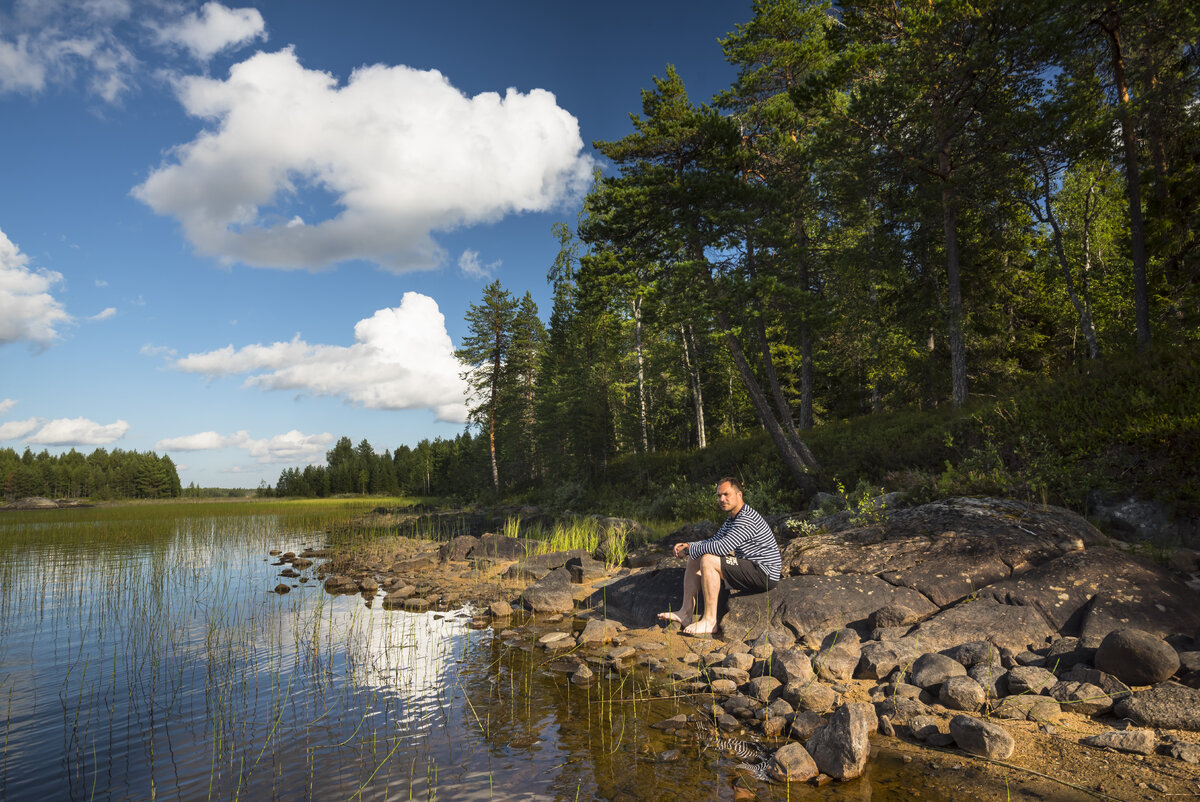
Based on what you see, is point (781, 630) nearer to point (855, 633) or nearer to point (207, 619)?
point (855, 633)

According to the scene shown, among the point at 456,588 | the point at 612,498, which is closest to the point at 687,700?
the point at 456,588

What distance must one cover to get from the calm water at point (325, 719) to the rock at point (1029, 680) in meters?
1.60

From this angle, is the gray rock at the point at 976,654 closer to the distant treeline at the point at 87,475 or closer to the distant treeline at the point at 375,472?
the distant treeline at the point at 375,472

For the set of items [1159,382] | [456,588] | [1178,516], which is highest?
[1159,382]

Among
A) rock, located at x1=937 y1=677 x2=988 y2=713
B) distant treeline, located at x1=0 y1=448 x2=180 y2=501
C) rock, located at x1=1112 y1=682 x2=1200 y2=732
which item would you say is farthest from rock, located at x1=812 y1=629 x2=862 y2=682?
distant treeline, located at x1=0 y1=448 x2=180 y2=501

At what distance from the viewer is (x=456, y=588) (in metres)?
13.0

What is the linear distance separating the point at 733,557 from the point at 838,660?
1933mm

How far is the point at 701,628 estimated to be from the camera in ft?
25.2

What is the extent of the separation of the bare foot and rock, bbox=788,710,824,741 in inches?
109

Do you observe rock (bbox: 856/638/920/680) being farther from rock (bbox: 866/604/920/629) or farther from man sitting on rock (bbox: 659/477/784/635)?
man sitting on rock (bbox: 659/477/784/635)

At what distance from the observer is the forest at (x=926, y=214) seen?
46.1ft

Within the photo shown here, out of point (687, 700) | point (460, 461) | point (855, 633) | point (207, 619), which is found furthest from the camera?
point (460, 461)

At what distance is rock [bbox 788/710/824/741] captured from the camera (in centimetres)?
468

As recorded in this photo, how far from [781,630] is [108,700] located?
8.03 m
